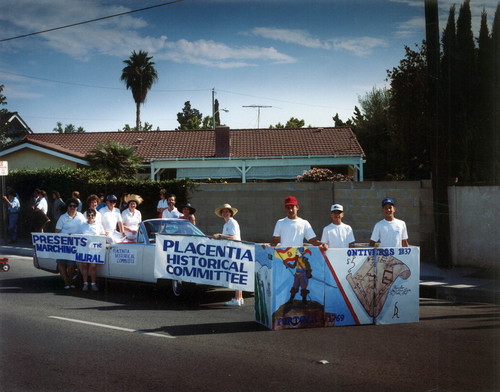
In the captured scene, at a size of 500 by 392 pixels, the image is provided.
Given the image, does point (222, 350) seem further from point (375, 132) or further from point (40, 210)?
point (375, 132)

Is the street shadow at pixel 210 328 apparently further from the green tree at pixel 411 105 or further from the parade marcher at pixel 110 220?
the green tree at pixel 411 105

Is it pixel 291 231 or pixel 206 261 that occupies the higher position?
pixel 291 231

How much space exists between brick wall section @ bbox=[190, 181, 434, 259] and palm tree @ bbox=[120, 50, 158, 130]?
27133 millimetres

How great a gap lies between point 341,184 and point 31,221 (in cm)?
1146

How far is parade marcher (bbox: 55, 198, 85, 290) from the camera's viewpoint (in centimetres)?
1137

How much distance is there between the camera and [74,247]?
36.7 ft

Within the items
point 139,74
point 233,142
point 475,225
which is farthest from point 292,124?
point 475,225

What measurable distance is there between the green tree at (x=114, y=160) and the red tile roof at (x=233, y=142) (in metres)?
4.74

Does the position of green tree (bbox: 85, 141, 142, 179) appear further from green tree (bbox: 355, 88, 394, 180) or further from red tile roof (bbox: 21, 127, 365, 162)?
green tree (bbox: 355, 88, 394, 180)

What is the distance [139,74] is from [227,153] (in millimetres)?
17412

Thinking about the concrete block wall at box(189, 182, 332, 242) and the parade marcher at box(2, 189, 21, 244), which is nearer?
the concrete block wall at box(189, 182, 332, 242)

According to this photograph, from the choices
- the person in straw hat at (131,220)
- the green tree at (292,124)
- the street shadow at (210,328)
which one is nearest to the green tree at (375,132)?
the green tree at (292,124)

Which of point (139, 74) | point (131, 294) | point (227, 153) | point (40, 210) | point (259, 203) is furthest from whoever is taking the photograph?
point (139, 74)

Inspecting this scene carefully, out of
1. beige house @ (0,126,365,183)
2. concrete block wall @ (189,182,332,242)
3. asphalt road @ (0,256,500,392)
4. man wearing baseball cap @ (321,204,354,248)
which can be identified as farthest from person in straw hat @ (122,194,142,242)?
beige house @ (0,126,365,183)
